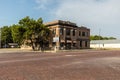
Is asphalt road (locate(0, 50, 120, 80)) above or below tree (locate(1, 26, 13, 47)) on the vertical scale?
below

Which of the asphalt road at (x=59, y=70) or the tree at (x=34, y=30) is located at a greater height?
the tree at (x=34, y=30)

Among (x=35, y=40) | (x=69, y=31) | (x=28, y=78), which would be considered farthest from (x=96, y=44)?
(x=28, y=78)

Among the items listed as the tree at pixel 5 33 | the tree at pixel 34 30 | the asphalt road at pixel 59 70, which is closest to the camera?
the asphalt road at pixel 59 70

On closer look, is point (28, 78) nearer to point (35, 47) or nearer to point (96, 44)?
point (35, 47)

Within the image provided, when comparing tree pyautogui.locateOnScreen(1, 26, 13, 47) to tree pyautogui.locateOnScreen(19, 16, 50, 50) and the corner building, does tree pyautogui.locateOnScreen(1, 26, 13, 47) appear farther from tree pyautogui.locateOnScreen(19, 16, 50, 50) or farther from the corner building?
tree pyautogui.locateOnScreen(19, 16, 50, 50)

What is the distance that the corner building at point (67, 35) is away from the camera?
71.0 meters

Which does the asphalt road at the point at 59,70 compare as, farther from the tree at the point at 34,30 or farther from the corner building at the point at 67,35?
the corner building at the point at 67,35

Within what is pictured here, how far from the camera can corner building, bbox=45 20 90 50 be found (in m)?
71.0

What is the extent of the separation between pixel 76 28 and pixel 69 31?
4.06 meters

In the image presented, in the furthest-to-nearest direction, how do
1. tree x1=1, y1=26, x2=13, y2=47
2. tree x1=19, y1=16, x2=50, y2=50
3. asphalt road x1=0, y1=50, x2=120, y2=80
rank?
tree x1=1, y1=26, x2=13, y2=47
tree x1=19, y1=16, x2=50, y2=50
asphalt road x1=0, y1=50, x2=120, y2=80

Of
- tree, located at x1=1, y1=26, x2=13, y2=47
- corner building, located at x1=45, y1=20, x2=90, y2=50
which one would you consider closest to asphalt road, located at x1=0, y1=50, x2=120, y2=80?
corner building, located at x1=45, y1=20, x2=90, y2=50

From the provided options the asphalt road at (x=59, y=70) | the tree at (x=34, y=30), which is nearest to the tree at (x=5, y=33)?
the tree at (x=34, y=30)

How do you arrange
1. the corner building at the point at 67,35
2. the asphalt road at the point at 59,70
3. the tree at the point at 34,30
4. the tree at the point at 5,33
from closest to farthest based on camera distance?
the asphalt road at the point at 59,70
the tree at the point at 34,30
the corner building at the point at 67,35
the tree at the point at 5,33

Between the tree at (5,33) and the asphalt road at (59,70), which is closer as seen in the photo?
the asphalt road at (59,70)
